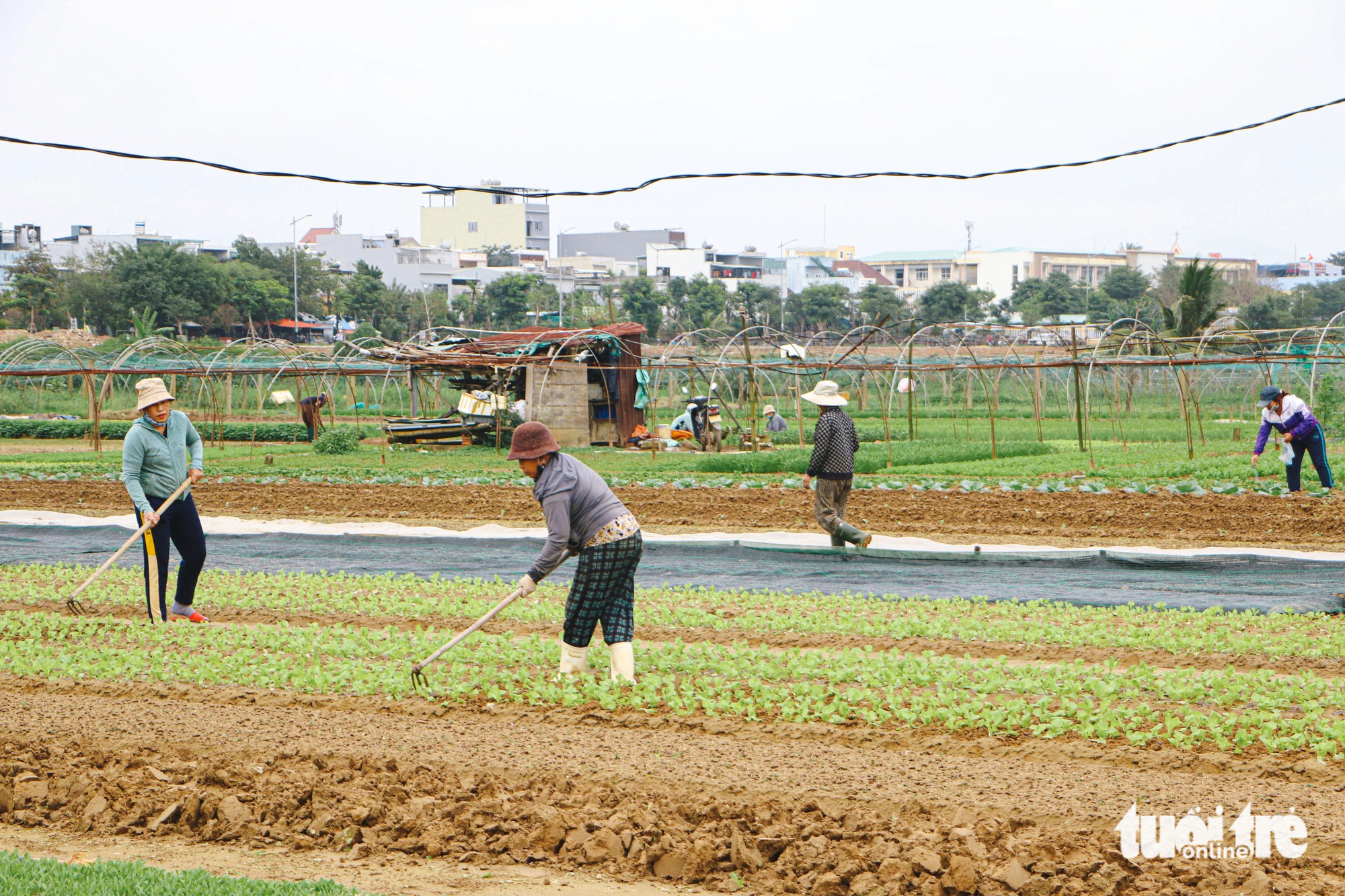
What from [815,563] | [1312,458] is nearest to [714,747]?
[815,563]

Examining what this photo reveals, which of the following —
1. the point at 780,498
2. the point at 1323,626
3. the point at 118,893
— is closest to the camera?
the point at 118,893

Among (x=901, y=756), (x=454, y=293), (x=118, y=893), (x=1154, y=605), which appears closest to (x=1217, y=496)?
(x=1154, y=605)

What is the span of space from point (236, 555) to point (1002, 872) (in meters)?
10.2

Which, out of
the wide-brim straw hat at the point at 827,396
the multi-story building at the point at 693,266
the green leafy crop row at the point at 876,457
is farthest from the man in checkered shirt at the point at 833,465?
the multi-story building at the point at 693,266

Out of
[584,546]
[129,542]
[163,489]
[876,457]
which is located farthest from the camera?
[876,457]

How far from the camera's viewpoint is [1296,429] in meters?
14.3

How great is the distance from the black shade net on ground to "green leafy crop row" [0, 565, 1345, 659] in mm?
479

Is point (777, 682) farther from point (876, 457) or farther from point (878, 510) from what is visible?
point (876, 457)

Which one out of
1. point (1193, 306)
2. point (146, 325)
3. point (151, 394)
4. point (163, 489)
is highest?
point (146, 325)

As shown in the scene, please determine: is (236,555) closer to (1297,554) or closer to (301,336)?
(1297,554)

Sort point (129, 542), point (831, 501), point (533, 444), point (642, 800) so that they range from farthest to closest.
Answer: point (831, 501) < point (129, 542) < point (533, 444) < point (642, 800)

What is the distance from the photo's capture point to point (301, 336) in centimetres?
6662

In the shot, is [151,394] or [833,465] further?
[833,465]

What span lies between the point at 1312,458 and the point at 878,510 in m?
5.40
